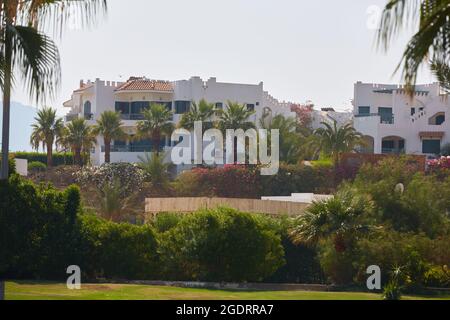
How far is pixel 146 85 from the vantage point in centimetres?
7881

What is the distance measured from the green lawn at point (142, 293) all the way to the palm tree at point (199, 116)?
37507 mm

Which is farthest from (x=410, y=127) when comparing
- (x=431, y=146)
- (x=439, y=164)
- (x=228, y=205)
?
(x=228, y=205)

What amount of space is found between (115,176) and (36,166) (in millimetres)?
8124

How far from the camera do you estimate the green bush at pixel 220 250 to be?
1426 inches

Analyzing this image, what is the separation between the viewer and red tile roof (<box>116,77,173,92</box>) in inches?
3073

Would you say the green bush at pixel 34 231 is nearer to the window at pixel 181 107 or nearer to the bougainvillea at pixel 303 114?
the window at pixel 181 107

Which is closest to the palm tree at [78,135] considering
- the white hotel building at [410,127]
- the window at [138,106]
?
the window at [138,106]

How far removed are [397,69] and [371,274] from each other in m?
23.4

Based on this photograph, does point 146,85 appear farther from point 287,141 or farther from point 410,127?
point 410,127

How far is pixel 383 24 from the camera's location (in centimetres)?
1288

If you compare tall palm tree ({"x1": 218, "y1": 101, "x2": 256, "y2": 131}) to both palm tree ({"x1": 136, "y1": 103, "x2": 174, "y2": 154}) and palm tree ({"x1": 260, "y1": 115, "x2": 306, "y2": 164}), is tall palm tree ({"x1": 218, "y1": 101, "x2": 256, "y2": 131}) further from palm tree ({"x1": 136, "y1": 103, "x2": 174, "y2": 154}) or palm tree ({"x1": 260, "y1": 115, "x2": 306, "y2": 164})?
palm tree ({"x1": 136, "y1": 103, "x2": 174, "y2": 154})

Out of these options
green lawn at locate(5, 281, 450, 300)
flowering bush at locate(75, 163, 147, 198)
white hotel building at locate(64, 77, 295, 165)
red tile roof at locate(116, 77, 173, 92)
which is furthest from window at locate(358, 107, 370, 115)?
green lawn at locate(5, 281, 450, 300)
